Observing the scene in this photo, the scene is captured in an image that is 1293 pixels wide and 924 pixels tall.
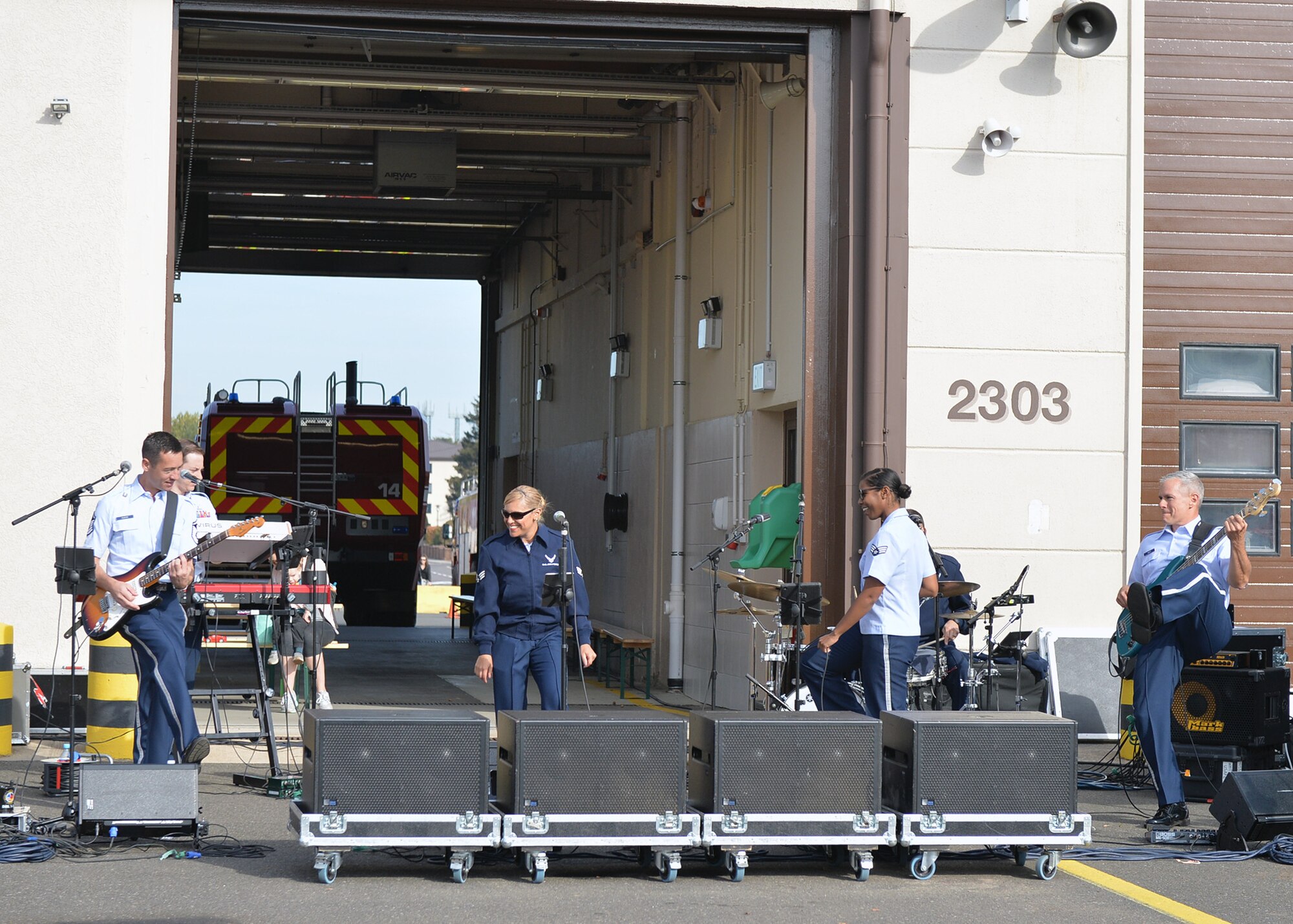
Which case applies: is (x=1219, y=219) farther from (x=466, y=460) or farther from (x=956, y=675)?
(x=466, y=460)

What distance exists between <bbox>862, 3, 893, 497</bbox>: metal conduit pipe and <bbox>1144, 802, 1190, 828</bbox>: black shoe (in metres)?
3.87

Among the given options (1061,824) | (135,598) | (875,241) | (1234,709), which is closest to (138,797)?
(135,598)

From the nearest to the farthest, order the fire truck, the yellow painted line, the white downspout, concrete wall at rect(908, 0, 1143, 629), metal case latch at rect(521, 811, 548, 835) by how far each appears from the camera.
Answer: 1. the yellow painted line
2. metal case latch at rect(521, 811, 548, 835)
3. concrete wall at rect(908, 0, 1143, 629)
4. the white downspout
5. the fire truck

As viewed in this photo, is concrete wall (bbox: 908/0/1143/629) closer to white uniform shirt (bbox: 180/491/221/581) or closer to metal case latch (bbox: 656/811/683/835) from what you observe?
white uniform shirt (bbox: 180/491/221/581)

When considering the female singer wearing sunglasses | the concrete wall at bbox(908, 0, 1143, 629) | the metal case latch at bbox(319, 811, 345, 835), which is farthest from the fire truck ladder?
the metal case latch at bbox(319, 811, 345, 835)

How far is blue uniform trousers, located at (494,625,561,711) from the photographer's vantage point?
8.27 m

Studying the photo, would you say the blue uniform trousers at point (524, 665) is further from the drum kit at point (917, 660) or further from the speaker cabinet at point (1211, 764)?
the speaker cabinet at point (1211, 764)

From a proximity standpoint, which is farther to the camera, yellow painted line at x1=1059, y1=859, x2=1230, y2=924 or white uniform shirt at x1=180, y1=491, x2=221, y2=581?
white uniform shirt at x1=180, y1=491, x2=221, y2=581

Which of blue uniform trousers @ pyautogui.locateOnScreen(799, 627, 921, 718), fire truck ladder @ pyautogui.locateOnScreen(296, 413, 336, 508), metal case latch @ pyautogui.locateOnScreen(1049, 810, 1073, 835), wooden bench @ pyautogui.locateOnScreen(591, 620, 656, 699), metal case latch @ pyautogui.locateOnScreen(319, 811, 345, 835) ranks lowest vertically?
wooden bench @ pyautogui.locateOnScreen(591, 620, 656, 699)

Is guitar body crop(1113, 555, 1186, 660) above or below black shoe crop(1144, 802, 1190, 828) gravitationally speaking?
above

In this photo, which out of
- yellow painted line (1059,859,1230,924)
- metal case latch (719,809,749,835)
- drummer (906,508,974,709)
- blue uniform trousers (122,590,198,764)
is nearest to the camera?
yellow painted line (1059,859,1230,924)

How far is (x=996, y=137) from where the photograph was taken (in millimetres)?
11680

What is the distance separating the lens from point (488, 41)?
11477mm

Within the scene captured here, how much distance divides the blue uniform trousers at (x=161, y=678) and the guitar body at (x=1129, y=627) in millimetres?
4951
